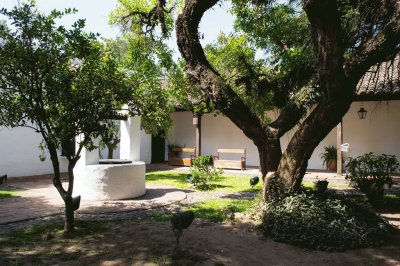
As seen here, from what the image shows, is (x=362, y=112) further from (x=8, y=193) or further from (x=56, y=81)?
(x=8, y=193)

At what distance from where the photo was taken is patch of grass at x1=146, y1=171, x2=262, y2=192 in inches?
400

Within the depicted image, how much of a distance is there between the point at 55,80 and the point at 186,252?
Answer: 3.04 m

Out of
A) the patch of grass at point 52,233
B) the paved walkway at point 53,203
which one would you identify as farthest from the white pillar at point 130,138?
the patch of grass at point 52,233

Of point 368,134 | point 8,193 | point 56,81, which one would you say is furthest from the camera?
point 368,134

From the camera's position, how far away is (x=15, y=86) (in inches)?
195

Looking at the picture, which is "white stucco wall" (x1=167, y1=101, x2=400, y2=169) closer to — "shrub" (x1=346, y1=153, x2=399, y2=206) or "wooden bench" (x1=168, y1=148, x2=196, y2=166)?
"wooden bench" (x1=168, y1=148, x2=196, y2=166)

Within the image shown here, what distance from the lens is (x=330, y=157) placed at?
14.2m

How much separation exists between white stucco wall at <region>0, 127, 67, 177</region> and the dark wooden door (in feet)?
21.5

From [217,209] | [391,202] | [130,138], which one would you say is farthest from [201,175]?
[391,202]

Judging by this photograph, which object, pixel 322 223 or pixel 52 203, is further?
pixel 52 203

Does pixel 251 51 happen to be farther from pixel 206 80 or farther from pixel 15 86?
pixel 15 86

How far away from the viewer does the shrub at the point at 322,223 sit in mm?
4887

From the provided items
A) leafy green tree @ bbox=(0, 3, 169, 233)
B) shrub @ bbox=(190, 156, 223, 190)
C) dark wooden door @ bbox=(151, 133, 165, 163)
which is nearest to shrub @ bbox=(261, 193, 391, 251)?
leafy green tree @ bbox=(0, 3, 169, 233)

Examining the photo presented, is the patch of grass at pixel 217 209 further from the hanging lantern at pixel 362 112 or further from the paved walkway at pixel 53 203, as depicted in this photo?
the hanging lantern at pixel 362 112
